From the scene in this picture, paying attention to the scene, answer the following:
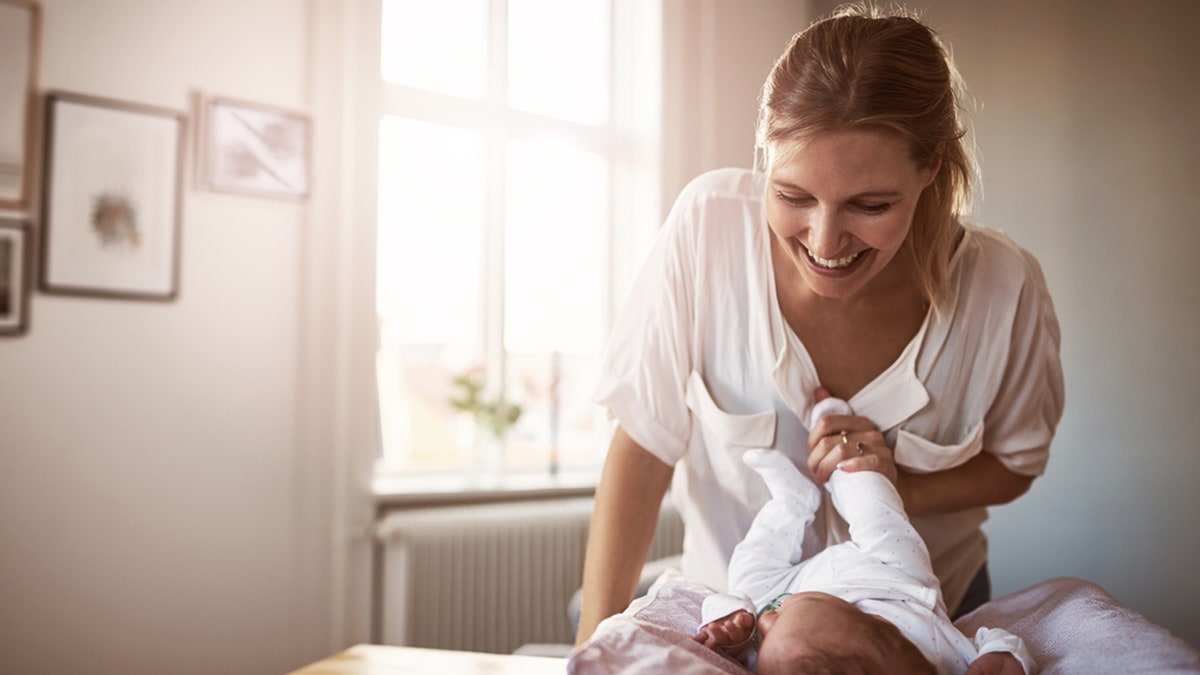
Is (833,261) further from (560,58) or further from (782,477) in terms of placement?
(560,58)

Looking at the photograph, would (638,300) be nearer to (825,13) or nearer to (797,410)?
(797,410)

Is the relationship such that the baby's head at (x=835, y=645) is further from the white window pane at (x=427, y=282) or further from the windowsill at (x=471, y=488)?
the white window pane at (x=427, y=282)

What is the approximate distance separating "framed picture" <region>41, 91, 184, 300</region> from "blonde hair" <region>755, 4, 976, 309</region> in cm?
233

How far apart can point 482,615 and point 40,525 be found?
151 cm

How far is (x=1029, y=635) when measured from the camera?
1.06 metres

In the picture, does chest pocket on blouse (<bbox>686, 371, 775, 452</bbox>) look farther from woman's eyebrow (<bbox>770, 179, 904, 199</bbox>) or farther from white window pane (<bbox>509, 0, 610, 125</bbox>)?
white window pane (<bbox>509, 0, 610, 125</bbox>)

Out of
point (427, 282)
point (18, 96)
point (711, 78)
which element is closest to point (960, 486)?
point (18, 96)

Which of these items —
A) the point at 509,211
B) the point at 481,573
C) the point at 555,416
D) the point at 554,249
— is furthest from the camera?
the point at 554,249

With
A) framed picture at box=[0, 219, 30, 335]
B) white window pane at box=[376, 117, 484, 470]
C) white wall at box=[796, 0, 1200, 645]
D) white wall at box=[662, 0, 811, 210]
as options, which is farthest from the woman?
white wall at box=[662, 0, 811, 210]

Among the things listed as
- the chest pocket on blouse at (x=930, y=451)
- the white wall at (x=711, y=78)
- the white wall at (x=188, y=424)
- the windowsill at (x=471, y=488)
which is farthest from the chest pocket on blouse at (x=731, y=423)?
the white wall at (x=711, y=78)

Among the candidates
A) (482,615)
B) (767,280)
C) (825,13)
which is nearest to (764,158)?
(767,280)

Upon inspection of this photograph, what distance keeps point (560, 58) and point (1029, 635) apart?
12.1 feet

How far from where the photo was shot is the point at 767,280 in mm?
1266

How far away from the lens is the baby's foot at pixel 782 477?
120 cm
